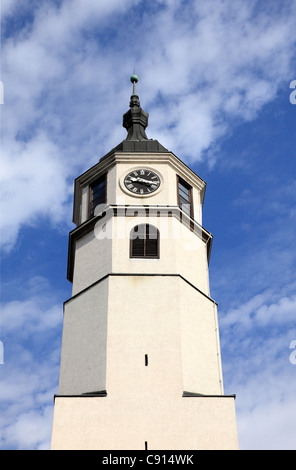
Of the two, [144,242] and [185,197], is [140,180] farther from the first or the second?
[144,242]

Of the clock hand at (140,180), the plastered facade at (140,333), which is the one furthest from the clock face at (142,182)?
the plastered facade at (140,333)

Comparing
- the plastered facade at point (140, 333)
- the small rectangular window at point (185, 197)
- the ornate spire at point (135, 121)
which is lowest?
the plastered facade at point (140, 333)

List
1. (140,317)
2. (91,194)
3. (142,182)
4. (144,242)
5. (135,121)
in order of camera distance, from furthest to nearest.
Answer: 1. (135,121)
2. (91,194)
3. (142,182)
4. (144,242)
5. (140,317)

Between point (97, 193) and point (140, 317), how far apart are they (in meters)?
7.77

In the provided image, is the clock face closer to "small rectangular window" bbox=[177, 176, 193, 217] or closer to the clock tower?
the clock tower

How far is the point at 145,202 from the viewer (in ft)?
101

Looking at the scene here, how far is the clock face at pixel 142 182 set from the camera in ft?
102

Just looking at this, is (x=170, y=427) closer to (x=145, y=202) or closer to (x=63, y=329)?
(x=63, y=329)

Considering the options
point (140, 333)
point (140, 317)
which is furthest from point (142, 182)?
point (140, 333)

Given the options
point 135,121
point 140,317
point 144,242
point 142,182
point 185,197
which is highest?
point 135,121

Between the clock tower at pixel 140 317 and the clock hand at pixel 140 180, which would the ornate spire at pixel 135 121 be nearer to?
the clock tower at pixel 140 317

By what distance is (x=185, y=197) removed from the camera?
32375mm

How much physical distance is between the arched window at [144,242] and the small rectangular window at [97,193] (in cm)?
261

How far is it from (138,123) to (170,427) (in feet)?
62.5
